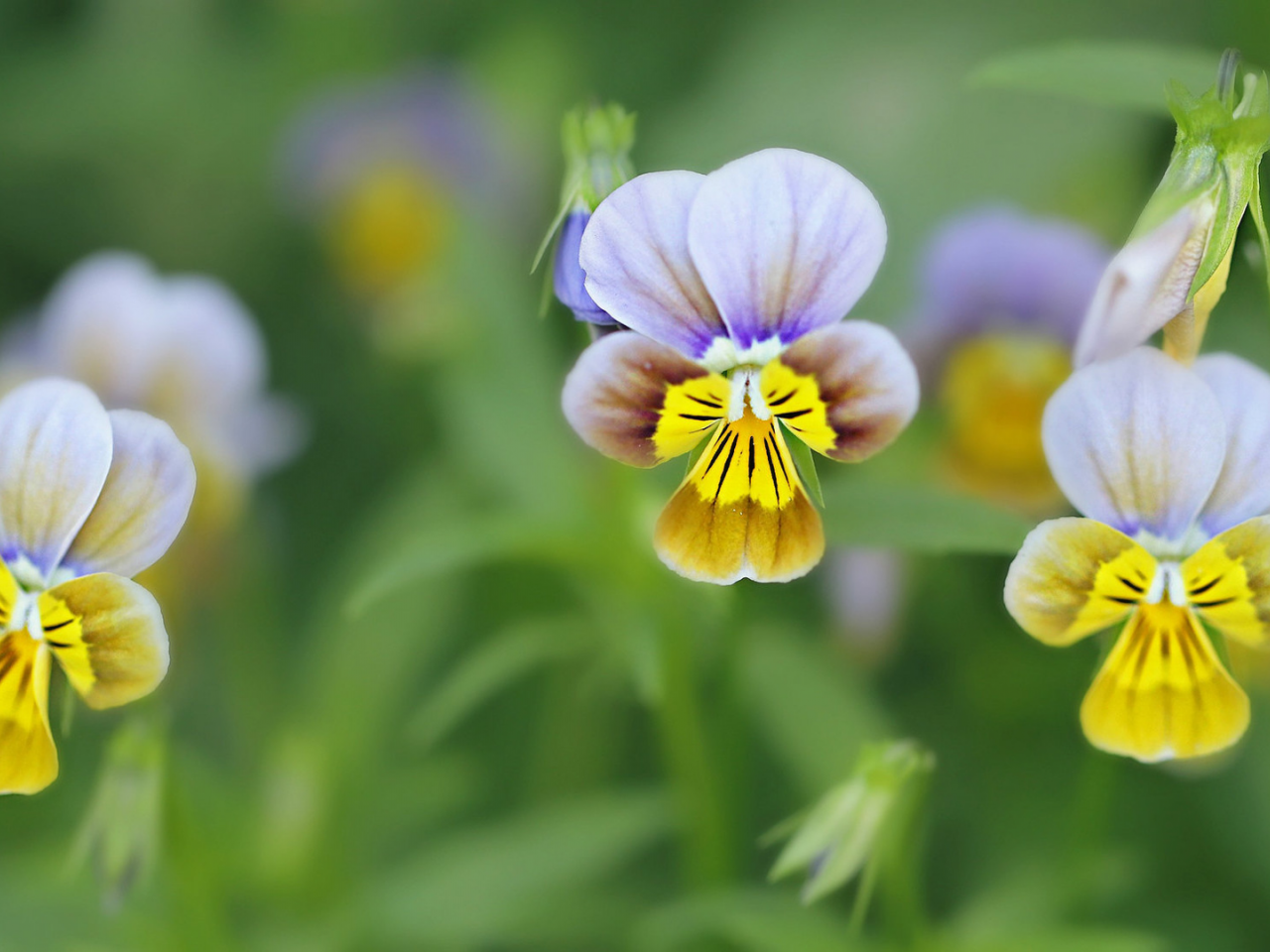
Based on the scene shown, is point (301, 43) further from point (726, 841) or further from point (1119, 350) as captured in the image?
point (1119, 350)

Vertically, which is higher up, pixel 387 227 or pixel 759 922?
pixel 387 227

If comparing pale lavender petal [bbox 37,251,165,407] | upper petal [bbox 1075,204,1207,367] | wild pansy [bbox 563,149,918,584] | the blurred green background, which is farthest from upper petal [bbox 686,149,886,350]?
pale lavender petal [bbox 37,251,165,407]

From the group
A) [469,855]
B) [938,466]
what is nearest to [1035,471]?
[938,466]

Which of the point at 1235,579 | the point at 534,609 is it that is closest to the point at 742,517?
the point at 1235,579

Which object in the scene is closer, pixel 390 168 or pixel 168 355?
pixel 168 355

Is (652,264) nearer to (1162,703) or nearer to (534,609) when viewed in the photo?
(1162,703)
